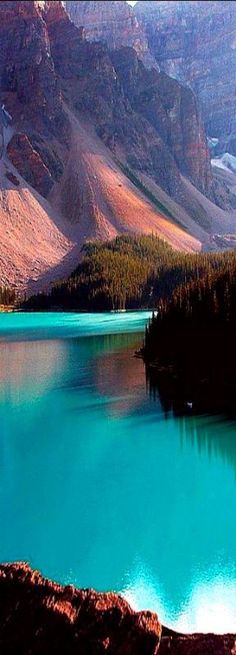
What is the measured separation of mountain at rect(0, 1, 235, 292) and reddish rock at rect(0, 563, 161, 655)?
116143 millimetres

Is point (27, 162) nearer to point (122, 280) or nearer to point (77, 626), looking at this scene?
point (122, 280)

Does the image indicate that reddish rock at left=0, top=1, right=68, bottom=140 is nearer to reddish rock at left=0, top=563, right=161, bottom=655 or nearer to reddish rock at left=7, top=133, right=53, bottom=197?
reddish rock at left=7, top=133, right=53, bottom=197

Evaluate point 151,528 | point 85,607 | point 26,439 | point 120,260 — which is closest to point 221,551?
point 151,528

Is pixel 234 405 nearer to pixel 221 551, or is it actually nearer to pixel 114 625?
pixel 221 551

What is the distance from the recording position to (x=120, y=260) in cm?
11969

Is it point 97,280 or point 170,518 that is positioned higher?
point 97,280

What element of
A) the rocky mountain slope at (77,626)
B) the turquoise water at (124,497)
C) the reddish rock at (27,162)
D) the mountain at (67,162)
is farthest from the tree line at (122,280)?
the rocky mountain slope at (77,626)

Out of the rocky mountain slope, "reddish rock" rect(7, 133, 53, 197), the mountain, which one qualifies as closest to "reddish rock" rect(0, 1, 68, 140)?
the mountain

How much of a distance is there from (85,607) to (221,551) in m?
6.33

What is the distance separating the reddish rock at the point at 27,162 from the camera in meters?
154

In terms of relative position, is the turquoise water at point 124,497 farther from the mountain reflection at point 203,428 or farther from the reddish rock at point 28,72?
the reddish rock at point 28,72

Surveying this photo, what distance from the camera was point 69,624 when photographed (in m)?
6.97

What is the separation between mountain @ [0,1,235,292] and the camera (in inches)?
5389

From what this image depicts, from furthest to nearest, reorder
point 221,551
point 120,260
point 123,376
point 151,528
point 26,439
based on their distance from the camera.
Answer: point 120,260, point 123,376, point 26,439, point 151,528, point 221,551
